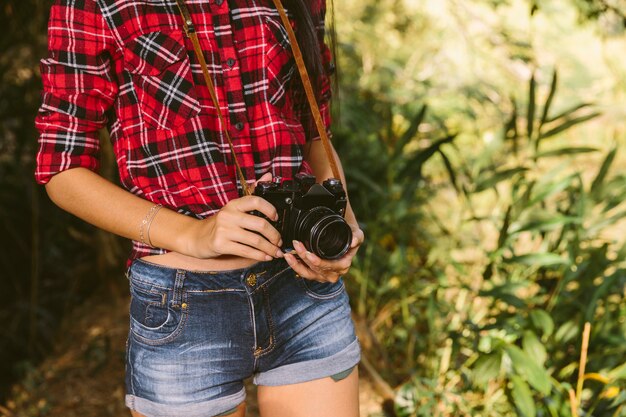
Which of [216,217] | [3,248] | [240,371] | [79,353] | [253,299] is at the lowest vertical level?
[79,353]

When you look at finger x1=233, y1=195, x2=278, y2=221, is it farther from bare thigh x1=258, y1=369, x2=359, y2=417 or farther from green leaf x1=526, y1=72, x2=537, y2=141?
green leaf x1=526, y1=72, x2=537, y2=141

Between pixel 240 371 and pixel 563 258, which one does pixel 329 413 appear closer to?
pixel 240 371

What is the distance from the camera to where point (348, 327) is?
45.9 inches

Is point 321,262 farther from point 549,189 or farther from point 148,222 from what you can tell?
point 549,189

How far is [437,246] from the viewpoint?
2.88 m

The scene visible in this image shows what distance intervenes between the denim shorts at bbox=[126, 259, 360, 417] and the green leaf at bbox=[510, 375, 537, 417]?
100 cm

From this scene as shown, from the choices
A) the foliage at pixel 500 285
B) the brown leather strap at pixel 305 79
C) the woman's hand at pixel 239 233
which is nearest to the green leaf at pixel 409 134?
the foliage at pixel 500 285

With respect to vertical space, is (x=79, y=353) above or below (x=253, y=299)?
below

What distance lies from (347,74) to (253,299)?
10.8 feet

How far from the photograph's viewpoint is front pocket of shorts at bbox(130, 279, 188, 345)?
1.01 meters

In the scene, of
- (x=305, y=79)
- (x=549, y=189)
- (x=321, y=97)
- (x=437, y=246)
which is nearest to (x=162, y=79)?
(x=305, y=79)

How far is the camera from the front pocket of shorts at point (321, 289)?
1.12m

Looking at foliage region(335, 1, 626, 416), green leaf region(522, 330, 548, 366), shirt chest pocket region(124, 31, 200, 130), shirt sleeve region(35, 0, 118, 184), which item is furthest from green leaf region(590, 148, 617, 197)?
shirt sleeve region(35, 0, 118, 184)

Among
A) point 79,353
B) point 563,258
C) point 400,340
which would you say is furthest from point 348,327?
point 79,353
